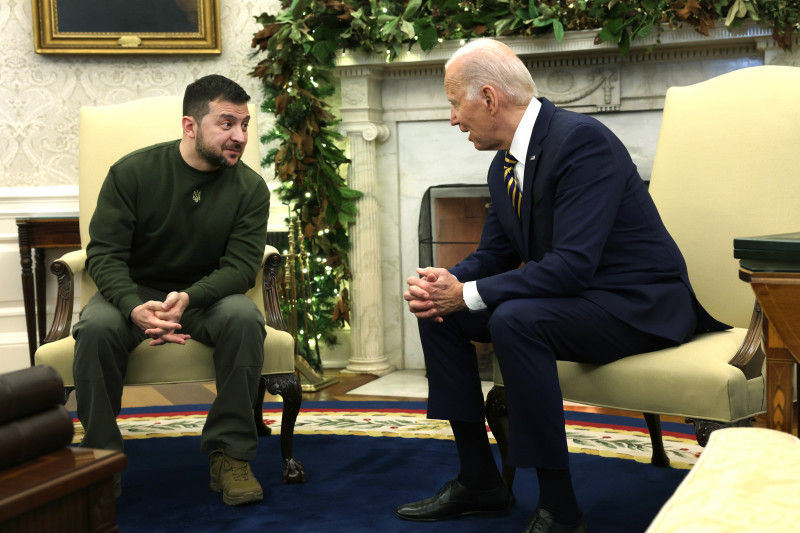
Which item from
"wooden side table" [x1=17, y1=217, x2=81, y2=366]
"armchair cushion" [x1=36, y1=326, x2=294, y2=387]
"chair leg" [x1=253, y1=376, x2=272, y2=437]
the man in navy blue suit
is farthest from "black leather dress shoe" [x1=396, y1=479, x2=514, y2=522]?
"wooden side table" [x1=17, y1=217, x2=81, y2=366]

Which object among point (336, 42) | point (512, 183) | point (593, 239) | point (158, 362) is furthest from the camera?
point (336, 42)

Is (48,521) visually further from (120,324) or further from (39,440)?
(120,324)

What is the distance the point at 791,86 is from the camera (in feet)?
7.79

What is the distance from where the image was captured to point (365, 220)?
428cm

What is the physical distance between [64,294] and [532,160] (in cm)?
149

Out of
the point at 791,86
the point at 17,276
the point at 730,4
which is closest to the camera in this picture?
the point at 791,86

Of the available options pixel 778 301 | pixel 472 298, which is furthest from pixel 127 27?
pixel 778 301

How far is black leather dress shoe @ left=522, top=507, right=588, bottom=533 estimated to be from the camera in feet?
6.47

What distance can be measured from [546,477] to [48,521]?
1.04 m

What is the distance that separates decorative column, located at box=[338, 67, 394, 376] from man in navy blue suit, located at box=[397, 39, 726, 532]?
1927mm

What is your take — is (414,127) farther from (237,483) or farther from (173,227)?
(237,483)

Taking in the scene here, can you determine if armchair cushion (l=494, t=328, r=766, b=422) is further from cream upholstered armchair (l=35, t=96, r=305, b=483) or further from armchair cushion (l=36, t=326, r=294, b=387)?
armchair cushion (l=36, t=326, r=294, b=387)

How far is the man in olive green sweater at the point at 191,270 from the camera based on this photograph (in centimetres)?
245

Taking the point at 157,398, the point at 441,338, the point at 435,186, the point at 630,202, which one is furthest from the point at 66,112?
the point at 630,202
